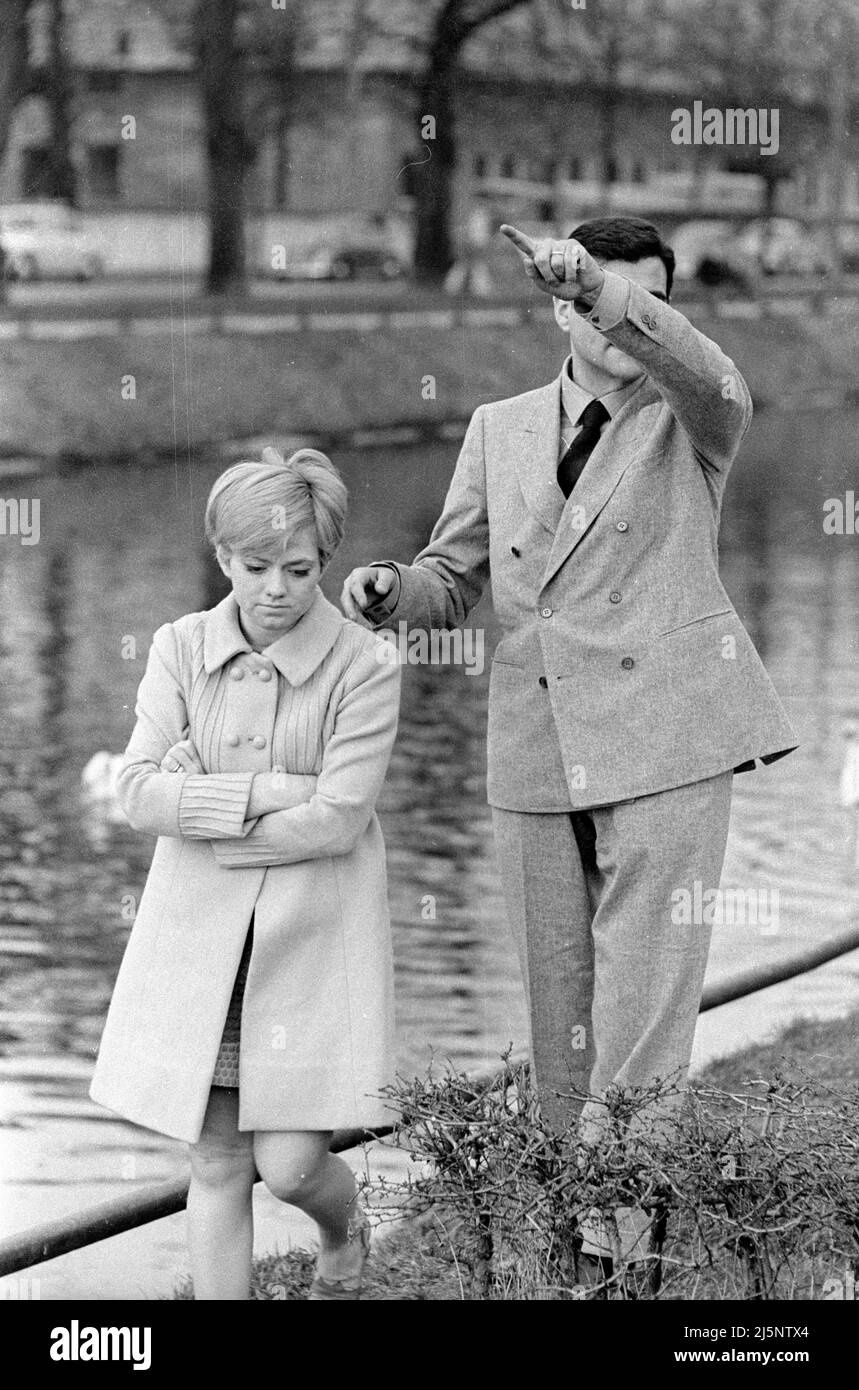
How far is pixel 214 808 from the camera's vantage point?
305 centimetres

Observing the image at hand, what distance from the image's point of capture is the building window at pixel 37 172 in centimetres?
1069

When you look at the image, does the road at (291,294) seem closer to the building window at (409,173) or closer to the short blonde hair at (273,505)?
the building window at (409,173)

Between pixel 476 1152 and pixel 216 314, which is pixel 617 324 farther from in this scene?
pixel 216 314

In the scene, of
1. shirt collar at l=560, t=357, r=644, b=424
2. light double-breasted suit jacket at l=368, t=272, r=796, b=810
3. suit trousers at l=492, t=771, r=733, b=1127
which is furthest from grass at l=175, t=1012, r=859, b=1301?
shirt collar at l=560, t=357, r=644, b=424

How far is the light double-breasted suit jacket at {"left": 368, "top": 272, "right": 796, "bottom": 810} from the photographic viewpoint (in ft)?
10.7

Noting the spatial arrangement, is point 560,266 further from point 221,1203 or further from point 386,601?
point 221,1203

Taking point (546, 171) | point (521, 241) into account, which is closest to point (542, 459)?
point (521, 241)

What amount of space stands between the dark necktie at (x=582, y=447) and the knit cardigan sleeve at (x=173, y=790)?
0.65 meters

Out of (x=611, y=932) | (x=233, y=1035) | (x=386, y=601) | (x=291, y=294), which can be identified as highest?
(x=291, y=294)

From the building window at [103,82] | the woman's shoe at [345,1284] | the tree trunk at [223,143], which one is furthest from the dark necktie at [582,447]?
the tree trunk at [223,143]

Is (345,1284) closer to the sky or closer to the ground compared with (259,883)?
closer to the ground

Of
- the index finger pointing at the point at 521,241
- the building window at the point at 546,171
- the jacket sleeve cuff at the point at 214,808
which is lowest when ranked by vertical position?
the jacket sleeve cuff at the point at 214,808

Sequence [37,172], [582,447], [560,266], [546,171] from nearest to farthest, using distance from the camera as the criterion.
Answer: [560,266]
[582,447]
[37,172]
[546,171]

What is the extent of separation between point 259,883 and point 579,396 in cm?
92
